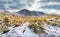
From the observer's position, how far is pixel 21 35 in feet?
60.8

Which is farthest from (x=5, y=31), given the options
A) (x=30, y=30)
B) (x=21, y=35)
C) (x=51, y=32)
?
(x=51, y=32)

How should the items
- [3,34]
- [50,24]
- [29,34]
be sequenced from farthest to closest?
[50,24] → [29,34] → [3,34]

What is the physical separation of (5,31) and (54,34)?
5.20 metres

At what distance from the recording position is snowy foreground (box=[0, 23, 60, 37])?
61.2ft

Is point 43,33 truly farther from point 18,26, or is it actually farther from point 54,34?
point 18,26

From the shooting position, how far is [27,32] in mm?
20094

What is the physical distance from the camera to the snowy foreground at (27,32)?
18641 millimetres

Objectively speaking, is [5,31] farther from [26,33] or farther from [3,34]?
[26,33]

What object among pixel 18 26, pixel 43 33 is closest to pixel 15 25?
pixel 18 26

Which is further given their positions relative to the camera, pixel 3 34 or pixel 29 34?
pixel 29 34

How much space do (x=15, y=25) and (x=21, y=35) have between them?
184 cm

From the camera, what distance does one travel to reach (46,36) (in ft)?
65.3

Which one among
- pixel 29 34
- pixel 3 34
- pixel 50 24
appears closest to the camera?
pixel 3 34

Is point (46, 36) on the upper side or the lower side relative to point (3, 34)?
lower
